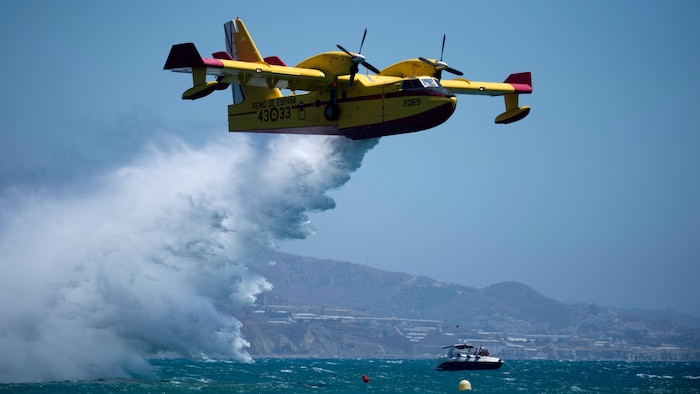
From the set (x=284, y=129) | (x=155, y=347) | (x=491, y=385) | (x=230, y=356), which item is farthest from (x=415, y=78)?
(x=491, y=385)

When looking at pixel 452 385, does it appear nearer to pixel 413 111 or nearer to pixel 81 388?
pixel 81 388

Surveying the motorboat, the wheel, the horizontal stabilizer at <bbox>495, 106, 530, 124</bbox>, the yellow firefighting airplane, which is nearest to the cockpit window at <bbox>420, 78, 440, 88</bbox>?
the yellow firefighting airplane

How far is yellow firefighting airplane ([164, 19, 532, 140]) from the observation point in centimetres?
3228

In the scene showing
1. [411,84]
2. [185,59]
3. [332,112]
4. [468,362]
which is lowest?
[468,362]

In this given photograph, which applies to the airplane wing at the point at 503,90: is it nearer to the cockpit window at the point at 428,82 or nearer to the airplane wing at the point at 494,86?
the airplane wing at the point at 494,86

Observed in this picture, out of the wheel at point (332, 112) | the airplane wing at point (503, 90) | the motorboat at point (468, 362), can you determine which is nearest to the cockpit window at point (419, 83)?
the wheel at point (332, 112)

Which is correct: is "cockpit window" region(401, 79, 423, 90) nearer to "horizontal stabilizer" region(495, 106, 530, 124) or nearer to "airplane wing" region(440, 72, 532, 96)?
"airplane wing" region(440, 72, 532, 96)

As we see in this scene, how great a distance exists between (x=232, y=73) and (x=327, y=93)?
368 centimetres

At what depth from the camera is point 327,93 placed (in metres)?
34.3

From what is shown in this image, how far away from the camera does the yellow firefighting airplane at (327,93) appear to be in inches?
1271

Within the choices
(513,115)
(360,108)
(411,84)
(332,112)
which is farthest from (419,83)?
(513,115)

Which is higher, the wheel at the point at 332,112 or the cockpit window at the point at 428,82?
the cockpit window at the point at 428,82

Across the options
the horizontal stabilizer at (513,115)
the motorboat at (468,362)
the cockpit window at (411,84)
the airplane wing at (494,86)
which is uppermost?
the airplane wing at (494,86)

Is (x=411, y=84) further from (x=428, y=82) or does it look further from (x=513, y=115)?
(x=513, y=115)
